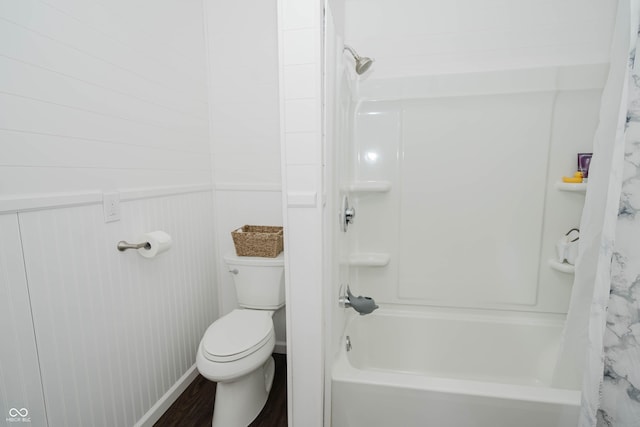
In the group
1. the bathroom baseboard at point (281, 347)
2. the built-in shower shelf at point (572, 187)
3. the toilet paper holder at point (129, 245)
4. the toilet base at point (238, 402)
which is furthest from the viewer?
the bathroom baseboard at point (281, 347)

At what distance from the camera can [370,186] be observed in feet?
5.74

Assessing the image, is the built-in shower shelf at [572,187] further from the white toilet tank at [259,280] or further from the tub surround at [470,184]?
the white toilet tank at [259,280]

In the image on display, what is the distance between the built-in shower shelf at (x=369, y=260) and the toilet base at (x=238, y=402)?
83 centimetres

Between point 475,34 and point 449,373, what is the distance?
78.2 inches

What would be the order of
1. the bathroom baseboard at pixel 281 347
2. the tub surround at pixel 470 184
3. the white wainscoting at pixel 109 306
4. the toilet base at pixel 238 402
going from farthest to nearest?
1. the bathroom baseboard at pixel 281 347
2. the tub surround at pixel 470 184
3. the toilet base at pixel 238 402
4. the white wainscoting at pixel 109 306

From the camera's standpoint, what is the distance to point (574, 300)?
111 centimetres

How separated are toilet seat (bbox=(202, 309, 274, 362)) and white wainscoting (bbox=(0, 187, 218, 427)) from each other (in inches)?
13.0

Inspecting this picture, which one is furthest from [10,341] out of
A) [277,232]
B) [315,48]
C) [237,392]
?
[315,48]

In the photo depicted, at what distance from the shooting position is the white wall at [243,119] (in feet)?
5.90

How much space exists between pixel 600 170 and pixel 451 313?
1132mm

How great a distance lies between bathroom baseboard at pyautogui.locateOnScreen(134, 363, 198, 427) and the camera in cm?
139

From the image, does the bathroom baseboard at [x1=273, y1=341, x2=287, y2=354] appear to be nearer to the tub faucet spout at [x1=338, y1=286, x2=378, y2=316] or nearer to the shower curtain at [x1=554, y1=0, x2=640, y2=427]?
the tub faucet spout at [x1=338, y1=286, x2=378, y2=316]

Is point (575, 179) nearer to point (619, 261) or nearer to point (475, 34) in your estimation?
point (619, 261)

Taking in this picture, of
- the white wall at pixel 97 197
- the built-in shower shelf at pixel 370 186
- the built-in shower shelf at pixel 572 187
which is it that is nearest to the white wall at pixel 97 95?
the white wall at pixel 97 197
